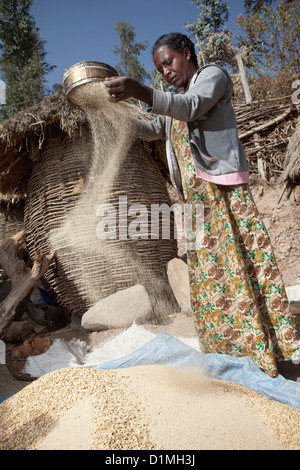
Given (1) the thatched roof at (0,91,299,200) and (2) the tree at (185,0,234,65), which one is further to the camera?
(2) the tree at (185,0,234,65)

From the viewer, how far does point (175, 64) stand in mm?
1973

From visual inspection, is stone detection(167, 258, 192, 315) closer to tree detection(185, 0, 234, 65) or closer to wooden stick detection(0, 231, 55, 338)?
wooden stick detection(0, 231, 55, 338)

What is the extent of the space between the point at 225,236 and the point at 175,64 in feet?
3.21

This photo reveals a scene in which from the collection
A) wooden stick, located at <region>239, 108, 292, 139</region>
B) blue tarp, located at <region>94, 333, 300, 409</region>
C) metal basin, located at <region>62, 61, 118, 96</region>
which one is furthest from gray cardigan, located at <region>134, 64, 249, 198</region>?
wooden stick, located at <region>239, 108, 292, 139</region>

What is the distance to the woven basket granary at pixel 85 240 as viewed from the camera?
353 centimetres

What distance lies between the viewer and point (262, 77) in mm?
9172

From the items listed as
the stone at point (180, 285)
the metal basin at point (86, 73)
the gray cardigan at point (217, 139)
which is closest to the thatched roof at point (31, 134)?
the metal basin at point (86, 73)

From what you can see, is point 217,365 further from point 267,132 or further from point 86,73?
point 267,132

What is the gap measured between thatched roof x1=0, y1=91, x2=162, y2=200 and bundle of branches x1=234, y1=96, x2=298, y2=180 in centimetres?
344

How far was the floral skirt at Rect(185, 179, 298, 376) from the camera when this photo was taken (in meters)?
1.84

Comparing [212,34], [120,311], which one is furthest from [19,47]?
[120,311]

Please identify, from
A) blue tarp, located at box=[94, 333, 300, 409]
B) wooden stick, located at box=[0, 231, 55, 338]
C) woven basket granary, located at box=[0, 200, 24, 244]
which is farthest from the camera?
woven basket granary, located at box=[0, 200, 24, 244]

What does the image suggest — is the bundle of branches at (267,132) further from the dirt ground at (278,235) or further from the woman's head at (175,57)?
the woman's head at (175,57)
